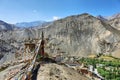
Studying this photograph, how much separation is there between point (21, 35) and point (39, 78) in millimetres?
127203

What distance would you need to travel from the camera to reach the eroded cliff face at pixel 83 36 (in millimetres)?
89750

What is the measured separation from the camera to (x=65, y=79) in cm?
527

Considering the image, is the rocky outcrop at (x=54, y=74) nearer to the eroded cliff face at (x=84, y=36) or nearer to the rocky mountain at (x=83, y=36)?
the rocky mountain at (x=83, y=36)

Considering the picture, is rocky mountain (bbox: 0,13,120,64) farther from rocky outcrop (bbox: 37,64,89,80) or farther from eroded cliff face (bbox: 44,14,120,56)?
rocky outcrop (bbox: 37,64,89,80)

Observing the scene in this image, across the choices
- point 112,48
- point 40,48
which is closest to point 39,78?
point 40,48

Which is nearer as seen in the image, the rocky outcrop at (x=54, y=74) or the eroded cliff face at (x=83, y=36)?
the rocky outcrop at (x=54, y=74)

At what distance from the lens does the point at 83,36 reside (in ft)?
315

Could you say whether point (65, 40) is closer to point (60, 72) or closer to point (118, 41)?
point (118, 41)

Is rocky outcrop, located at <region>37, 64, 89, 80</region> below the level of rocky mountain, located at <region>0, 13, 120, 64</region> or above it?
below

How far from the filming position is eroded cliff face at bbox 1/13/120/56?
294 feet

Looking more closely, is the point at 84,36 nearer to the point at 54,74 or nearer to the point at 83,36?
the point at 83,36

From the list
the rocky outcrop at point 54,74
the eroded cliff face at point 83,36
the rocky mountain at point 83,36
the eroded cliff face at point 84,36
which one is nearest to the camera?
the rocky outcrop at point 54,74

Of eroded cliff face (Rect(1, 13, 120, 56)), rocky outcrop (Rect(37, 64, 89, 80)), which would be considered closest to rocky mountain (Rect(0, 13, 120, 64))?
eroded cliff face (Rect(1, 13, 120, 56))

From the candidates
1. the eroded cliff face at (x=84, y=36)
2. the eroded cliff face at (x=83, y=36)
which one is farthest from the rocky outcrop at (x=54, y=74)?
the eroded cliff face at (x=84, y=36)
